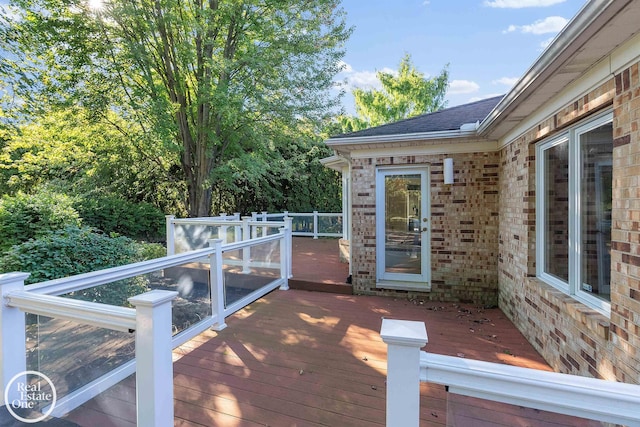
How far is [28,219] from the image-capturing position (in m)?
5.83

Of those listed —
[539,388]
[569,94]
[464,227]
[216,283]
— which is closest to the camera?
[539,388]

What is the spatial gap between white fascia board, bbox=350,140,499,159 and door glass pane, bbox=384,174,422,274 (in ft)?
1.29

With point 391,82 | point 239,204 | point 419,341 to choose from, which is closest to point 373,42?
point 391,82

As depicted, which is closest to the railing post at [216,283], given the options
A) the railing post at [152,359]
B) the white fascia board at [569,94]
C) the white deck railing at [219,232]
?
the white deck railing at [219,232]

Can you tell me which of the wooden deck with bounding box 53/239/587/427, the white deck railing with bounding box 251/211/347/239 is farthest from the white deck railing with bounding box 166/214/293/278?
the white deck railing with bounding box 251/211/347/239

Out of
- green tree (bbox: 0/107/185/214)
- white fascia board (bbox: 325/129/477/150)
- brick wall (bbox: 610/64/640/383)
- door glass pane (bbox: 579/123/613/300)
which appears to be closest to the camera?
brick wall (bbox: 610/64/640/383)

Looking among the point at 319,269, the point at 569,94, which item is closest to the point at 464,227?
the point at 569,94

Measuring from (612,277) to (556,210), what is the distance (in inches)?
48.7

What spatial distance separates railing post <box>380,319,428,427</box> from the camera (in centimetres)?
117

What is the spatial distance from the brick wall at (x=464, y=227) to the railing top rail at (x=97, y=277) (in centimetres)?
359

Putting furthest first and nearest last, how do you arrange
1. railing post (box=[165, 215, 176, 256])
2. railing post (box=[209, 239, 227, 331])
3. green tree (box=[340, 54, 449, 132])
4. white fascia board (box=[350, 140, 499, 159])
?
green tree (box=[340, 54, 449, 132]) → railing post (box=[165, 215, 176, 256]) → white fascia board (box=[350, 140, 499, 159]) → railing post (box=[209, 239, 227, 331])

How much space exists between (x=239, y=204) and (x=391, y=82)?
33.3 ft

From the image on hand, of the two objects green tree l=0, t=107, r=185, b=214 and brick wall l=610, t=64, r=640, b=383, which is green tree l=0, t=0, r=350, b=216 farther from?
brick wall l=610, t=64, r=640, b=383

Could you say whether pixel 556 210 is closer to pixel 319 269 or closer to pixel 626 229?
pixel 626 229
